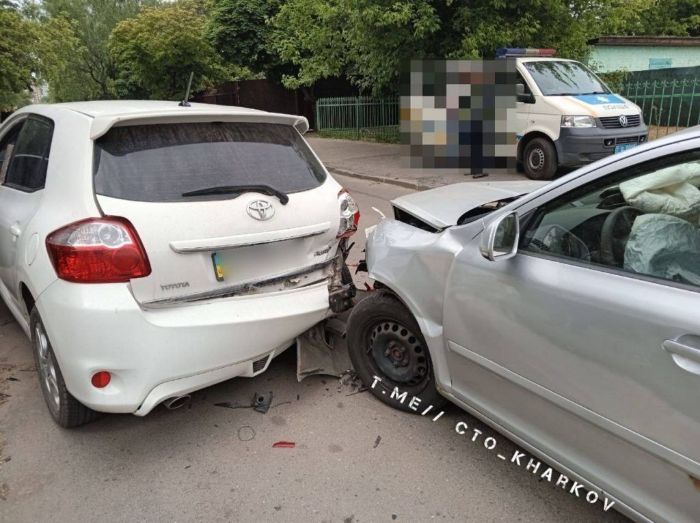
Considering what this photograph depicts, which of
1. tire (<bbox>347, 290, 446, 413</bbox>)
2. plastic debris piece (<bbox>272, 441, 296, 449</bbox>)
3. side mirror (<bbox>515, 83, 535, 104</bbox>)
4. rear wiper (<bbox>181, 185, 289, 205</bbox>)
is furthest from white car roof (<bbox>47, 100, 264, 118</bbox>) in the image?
side mirror (<bbox>515, 83, 535, 104</bbox>)

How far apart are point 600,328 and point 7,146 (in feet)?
13.0

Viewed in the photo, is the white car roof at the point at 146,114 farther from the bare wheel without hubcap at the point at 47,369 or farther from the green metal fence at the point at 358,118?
the green metal fence at the point at 358,118

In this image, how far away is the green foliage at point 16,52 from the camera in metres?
17.4

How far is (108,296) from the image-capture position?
242cm

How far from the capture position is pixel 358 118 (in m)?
18.5

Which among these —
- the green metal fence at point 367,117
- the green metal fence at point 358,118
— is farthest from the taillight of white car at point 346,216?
the green metal fence at point 358,118

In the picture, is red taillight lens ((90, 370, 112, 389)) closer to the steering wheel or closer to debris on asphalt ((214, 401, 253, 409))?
debris on asphalt ((214, 401, 253, 409))

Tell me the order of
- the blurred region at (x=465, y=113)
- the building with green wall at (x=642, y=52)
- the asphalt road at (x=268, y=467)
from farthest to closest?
1. the building with green wall at (x=642, y=52)
2. the blurred region at (x=465, y=113)
3. the asphalt road at (x=268, y=467)

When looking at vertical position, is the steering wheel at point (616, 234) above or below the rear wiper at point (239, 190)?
below

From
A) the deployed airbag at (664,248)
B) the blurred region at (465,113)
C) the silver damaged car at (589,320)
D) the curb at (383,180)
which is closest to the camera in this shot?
the silver damaged car at (589,320)

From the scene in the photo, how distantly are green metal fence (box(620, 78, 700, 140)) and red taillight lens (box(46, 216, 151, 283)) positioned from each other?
12.9 m

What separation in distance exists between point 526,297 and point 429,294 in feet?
2.00

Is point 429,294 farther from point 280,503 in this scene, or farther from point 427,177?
point 427,177

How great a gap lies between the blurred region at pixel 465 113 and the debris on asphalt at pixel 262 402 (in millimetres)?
7461
